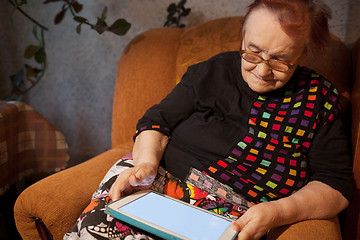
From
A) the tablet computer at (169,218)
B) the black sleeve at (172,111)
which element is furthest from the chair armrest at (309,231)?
the black sleeve at (172,111)

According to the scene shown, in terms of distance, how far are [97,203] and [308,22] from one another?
2.33 ft

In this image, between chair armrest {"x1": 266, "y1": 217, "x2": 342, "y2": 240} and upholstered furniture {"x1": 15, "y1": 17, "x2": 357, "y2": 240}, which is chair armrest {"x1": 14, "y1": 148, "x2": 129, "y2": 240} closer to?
upholstered furniture {"x1": 15, "y1": 17, "x2": 357, "y2": 240}

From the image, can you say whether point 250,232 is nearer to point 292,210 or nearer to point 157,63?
point 292,210

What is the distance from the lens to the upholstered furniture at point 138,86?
2.52ft

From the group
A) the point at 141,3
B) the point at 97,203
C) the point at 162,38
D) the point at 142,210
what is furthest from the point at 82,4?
the point at 142,210

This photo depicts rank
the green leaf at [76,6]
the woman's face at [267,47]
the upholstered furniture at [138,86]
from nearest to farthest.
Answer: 1. the woman's face at [267,47]
2. the upholstered furniture at [138,86]
3. the green leaf at [76,6]

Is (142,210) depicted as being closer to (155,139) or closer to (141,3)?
(155,139)

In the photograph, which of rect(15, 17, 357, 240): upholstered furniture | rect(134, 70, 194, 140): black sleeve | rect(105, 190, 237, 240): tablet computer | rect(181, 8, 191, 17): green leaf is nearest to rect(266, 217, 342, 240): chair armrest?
rect(105, 190, 237, 240): tablet computer

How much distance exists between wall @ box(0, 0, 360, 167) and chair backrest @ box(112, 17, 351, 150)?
32 cm

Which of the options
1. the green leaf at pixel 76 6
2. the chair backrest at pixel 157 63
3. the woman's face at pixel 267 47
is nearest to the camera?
the woman's face at pixel 267 47

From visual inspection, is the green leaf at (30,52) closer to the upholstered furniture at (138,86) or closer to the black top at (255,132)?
the upholstered furniture at (138,86)

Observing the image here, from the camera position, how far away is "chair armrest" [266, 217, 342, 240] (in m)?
0.61

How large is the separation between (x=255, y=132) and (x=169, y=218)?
35 centimetres

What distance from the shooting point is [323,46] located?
0.74m
